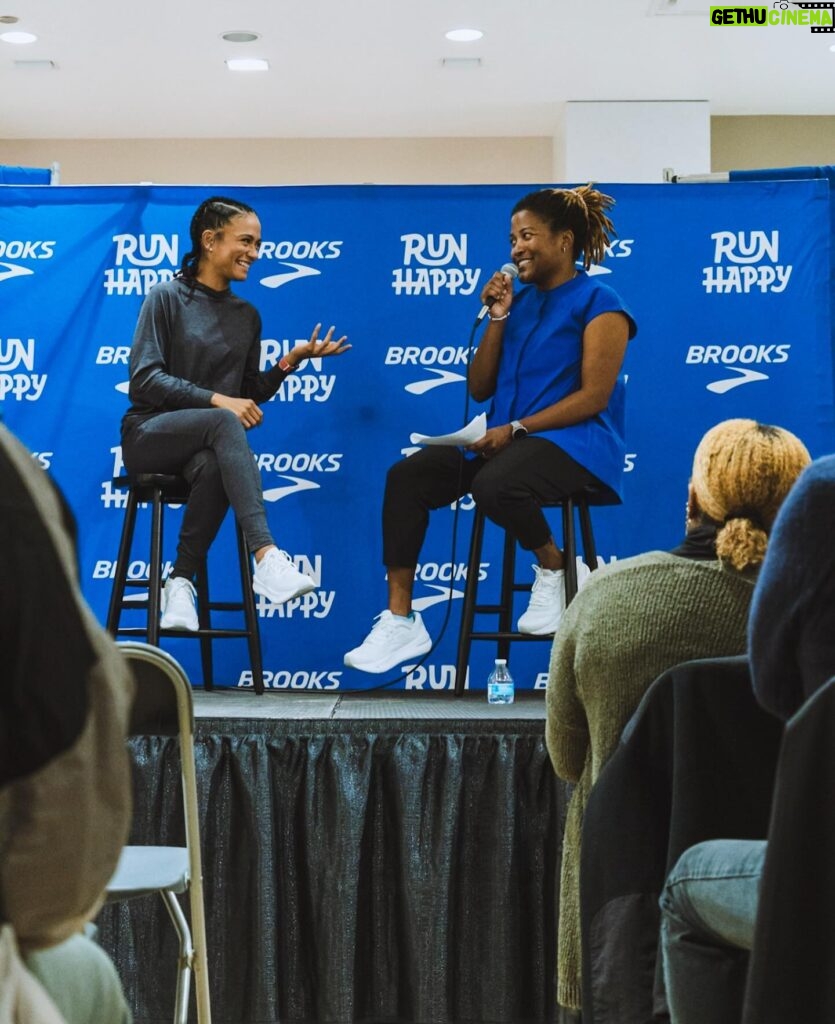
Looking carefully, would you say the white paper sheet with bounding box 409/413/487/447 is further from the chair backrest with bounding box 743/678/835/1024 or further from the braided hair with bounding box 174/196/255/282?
the chair backrest with bounding box 743/678/835/1024

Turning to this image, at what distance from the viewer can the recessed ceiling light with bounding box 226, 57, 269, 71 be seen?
21.6ft

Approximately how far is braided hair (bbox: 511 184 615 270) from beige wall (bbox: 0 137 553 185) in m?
4.36

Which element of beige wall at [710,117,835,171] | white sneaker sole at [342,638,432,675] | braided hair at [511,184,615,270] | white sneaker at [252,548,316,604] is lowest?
white sneaker sole at [342,638,432,675]

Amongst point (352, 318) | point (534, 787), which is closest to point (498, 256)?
point (352, 318)

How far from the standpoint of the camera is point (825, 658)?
1474 mm

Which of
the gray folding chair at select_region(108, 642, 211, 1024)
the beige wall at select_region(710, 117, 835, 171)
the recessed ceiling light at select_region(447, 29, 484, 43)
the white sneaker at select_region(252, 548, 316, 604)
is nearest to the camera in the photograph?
the gray folding chair at select_region(108, 642, 211, 1024)

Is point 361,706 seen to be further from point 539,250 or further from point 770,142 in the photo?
point 770,142

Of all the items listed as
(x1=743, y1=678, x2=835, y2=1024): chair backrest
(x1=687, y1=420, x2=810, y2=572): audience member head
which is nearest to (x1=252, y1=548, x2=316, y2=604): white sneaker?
(x1=687, y1=420, x2=810, y2=572): audience member head

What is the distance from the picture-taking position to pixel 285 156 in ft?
26.4

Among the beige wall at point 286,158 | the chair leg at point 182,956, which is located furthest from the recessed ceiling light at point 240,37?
the chair leg at point 182,956

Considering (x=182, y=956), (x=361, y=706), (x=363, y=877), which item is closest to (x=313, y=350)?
(x=361, y=706)

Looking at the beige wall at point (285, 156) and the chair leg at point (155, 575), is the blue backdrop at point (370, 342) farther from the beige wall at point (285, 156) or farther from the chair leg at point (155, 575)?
the beige wall at point (285, 156)

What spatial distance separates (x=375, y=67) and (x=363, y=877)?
487 centimetres

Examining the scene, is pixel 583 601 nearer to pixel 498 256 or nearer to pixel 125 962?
pixel 125 962
